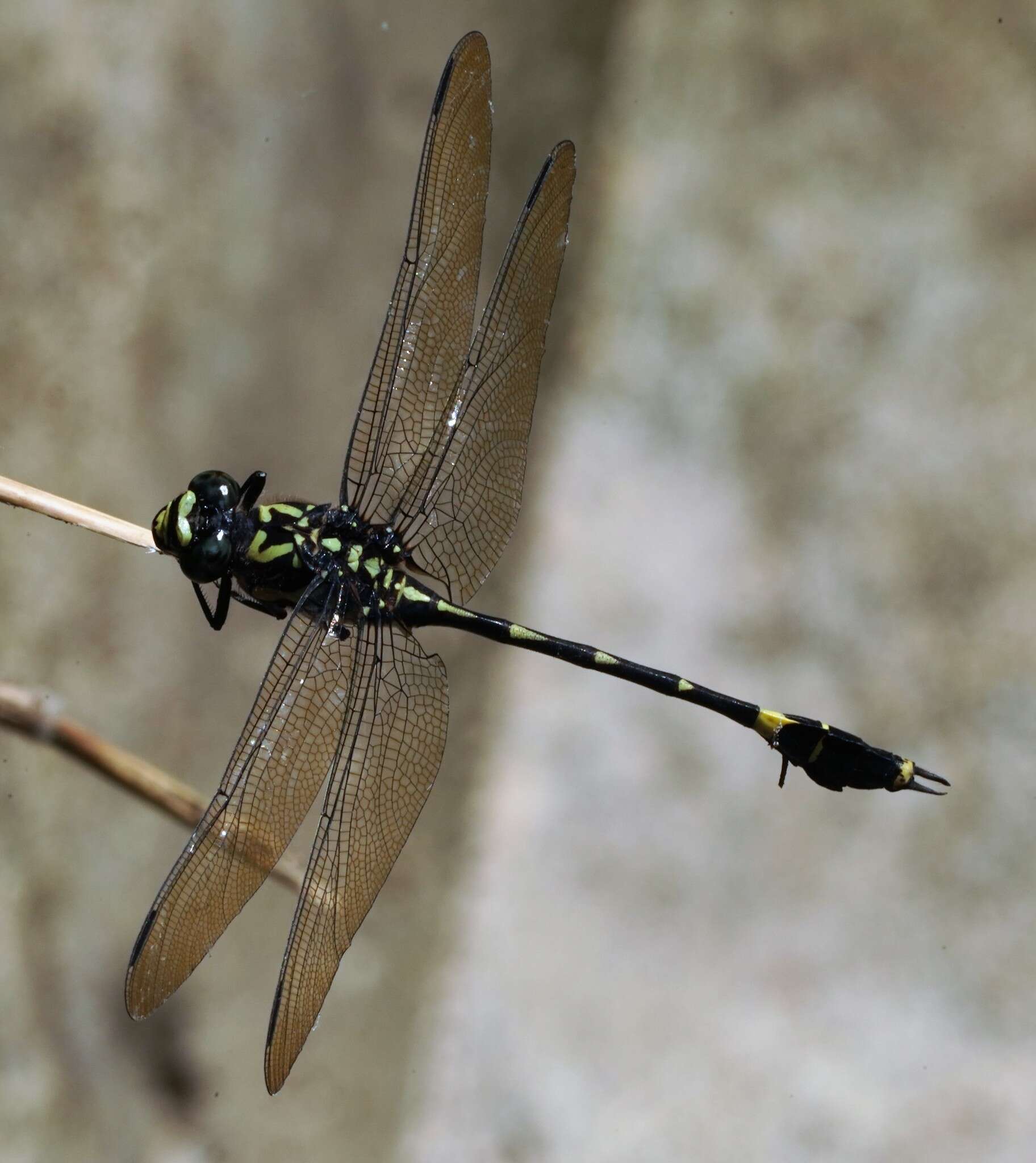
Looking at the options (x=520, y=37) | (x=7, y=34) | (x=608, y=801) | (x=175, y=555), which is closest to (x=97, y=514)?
(x=175, y=555)

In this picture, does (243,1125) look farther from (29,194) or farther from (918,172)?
(918,172)

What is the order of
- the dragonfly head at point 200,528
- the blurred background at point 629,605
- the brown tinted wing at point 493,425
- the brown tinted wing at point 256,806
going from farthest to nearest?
the blurred background at point 629,605 < the brown tinted wing at point 493,425 < the dragonfly head at point 200,528 < the brown tinted wing at point 256,806

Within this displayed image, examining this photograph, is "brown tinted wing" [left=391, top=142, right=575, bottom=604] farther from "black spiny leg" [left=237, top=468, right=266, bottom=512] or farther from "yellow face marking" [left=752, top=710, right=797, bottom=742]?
"yellow face marking" [left=752, top=710, right=797, bottom=742]

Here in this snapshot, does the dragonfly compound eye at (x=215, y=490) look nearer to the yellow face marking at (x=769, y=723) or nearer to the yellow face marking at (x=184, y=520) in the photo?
the yellow face marking at (x=184, y=520)

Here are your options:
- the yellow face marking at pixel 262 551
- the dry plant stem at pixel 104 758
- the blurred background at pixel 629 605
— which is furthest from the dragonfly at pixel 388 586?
the blurred background at pixel 629 605

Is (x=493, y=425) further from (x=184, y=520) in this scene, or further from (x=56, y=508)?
(x=56, y=508)

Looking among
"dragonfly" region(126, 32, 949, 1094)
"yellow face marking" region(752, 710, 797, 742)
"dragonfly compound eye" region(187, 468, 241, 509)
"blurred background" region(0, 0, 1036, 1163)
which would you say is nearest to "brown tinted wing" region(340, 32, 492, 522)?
"dragonfly" region(126, 32, 949, 1094)

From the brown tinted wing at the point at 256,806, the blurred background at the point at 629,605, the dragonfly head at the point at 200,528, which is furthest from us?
the blurred background at the point at 629,605
